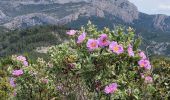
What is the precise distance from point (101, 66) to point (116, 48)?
520 millimetres

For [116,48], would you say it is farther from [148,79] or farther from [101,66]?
[148,79]

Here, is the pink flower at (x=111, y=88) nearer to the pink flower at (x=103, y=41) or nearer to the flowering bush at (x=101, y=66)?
the flowering bush at (x=101, y=66)

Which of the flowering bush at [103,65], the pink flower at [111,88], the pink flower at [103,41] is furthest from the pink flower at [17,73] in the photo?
the pink flower at [111,88]

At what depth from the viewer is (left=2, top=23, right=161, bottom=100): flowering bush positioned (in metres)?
9.09

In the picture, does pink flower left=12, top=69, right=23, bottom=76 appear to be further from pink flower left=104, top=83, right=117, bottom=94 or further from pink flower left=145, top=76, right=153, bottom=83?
pink flower left=145, top=76, right=153, bottom=83

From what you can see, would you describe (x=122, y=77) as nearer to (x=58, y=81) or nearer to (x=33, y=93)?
(x=58, y=81)

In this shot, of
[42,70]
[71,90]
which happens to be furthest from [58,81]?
[42,70]

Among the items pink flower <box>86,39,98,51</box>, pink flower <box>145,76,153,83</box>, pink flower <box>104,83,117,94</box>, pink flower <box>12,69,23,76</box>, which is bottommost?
pink flower <box>12,69,23,76</box>

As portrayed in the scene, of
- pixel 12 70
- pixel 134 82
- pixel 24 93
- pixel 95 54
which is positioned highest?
pixel 95 54

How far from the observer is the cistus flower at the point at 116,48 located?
8945 mm

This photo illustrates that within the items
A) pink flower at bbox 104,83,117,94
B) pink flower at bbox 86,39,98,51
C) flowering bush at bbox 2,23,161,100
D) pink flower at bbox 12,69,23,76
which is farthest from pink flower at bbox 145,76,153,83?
pink flower at bbox 12,69,23,76

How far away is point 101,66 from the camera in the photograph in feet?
30.0

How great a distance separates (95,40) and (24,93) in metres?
3.70

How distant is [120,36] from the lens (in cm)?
955
